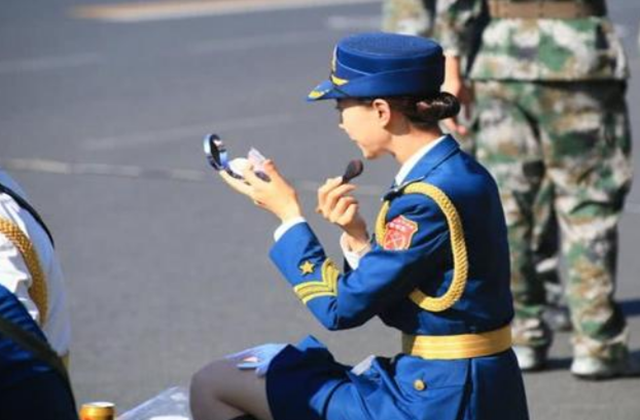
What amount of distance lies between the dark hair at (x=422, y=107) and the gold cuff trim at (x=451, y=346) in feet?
1.79

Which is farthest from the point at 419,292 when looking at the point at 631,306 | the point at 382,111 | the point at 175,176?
the point at 175,176

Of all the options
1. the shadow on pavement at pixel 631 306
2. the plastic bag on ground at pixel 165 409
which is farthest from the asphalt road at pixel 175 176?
the plastic bag on ground at pixel 165 409

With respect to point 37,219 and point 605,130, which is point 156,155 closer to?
point 605,130

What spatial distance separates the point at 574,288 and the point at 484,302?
2540mm

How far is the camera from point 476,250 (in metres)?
4.74

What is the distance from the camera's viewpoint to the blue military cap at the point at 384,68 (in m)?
4.75

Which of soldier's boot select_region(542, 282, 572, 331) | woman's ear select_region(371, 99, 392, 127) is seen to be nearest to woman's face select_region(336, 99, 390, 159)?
woman's ear select_region(371, 99, 392, 127)

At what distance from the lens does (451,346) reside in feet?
15.5

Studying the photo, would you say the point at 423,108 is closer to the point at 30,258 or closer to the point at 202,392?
the point at 202,392

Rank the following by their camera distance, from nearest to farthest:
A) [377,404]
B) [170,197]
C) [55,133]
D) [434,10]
A: [377,404], [434,10], [170,197], [55,133]

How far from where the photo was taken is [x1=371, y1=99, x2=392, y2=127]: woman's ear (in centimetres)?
477

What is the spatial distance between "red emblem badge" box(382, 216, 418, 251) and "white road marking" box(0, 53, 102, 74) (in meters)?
12.6

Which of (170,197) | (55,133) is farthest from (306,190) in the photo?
(55,133)

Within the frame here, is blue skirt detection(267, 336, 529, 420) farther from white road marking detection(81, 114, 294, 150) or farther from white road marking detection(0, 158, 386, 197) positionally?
white road marking detection(81, 114, 294, 150)
